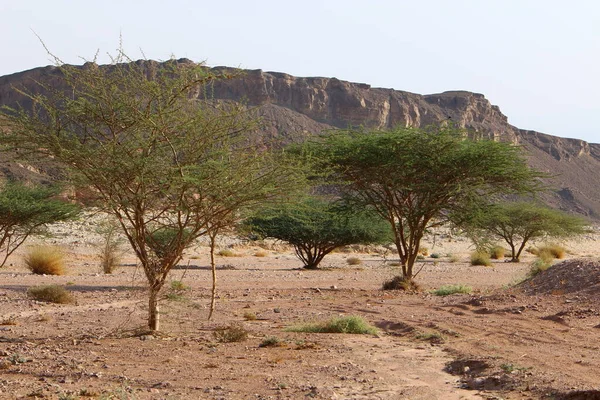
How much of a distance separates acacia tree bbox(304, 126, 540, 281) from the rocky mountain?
250 feet

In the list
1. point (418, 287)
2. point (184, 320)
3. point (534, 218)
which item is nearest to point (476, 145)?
point (418, 287)

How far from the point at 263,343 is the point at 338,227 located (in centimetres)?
2230

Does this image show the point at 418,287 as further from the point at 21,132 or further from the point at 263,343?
the point at 21,132

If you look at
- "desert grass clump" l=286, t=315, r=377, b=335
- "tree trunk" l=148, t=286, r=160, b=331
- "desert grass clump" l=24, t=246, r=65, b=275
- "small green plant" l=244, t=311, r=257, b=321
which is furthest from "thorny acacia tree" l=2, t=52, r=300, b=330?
"desert grass clump" l=24, t=246, r=65, b=275

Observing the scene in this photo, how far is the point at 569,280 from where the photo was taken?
1753cm

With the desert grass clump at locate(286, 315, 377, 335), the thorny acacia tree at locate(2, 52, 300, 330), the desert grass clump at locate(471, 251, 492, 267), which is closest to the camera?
the thorny acacia tree at locate(2, 52, 300, 330)

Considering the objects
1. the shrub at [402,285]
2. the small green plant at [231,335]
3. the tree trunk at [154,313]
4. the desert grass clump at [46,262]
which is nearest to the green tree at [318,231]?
the desert grass clump at [46,262]

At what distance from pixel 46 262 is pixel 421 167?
12816 mm

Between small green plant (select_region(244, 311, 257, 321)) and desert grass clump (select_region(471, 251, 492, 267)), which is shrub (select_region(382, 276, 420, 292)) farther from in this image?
desert grass clump (select_region(471, 251, 492, 267))

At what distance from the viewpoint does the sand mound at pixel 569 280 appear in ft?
54.4

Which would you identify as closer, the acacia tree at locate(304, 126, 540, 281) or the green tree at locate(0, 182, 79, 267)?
the acacia tree at locate(304, 126, 540, 281)

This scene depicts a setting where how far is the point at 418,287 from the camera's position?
21938 millimetres

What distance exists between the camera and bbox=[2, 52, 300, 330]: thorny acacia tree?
10.8m

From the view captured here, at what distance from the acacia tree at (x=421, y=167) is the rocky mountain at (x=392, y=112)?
76287mm
